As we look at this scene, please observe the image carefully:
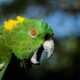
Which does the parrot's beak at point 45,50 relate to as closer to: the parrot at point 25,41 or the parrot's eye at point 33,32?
the parrot at point 25,41

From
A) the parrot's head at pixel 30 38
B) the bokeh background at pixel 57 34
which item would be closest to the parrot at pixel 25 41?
the parrot's head at pixel 30 38

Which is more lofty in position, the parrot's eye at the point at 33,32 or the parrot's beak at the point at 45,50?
the parrot's eye at the point at 33,32

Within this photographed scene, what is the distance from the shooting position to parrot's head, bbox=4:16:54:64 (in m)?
3.78

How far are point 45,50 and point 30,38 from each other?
0.60ft

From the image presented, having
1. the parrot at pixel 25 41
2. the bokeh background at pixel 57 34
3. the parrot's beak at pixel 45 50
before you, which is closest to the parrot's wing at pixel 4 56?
the parrot at pixel 25 41

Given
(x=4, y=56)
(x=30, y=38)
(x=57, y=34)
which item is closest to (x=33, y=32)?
(x=30, y=38)

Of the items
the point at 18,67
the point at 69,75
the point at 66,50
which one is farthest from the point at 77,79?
the point at 18,67

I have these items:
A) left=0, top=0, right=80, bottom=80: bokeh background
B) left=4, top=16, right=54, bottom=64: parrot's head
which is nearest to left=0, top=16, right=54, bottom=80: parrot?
left=4, top=16, right=54, bottom=64: parrot's head

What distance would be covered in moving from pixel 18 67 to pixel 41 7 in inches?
147

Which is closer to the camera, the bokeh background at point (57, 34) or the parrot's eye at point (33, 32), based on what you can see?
the parrot's eye at point (33, 32)

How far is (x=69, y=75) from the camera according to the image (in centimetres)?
735

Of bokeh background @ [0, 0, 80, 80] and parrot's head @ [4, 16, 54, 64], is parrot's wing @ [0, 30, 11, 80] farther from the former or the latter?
bokeh background @ [0, 0, 80, 80]

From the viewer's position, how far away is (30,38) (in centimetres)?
380

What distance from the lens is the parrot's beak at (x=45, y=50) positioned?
148 inches
